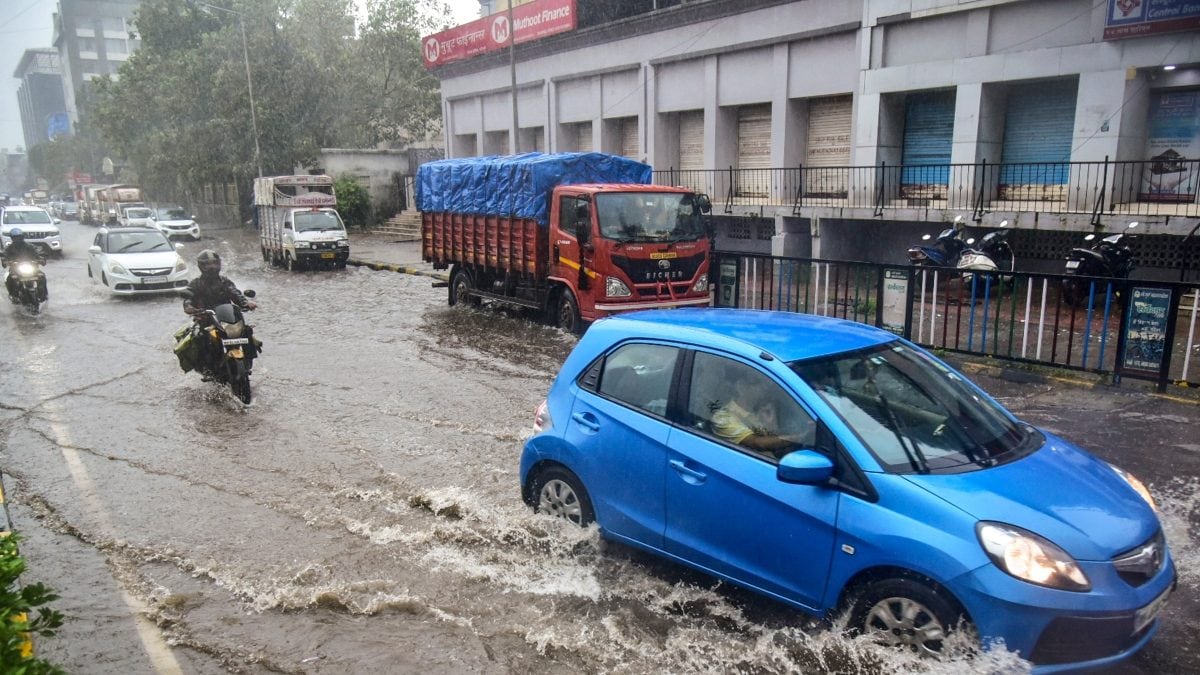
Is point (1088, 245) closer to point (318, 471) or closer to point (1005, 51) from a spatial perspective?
point (1005, 51)

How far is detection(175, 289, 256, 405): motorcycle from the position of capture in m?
9.73

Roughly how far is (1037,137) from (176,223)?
1389 inches

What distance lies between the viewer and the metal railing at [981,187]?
1507 centimetres

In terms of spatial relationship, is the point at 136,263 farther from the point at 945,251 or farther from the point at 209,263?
the point at 945,251

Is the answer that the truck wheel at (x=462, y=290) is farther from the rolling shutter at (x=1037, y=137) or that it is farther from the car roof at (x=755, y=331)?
the car roof at (x=755, y=331)

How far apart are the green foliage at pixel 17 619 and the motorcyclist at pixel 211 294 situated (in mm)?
7603

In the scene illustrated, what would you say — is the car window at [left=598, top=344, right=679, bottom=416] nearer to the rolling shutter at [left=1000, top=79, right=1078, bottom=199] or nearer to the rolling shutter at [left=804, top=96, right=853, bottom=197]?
the rolling shutter at [left=1000, top=79, right=1078, bottom=199]

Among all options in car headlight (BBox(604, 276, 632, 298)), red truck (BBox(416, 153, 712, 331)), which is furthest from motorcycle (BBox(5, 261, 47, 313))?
car headlight (BBox(604, 276, 632, 298))

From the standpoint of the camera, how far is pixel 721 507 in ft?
14.3

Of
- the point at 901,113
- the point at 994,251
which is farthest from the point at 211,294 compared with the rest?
the point at 901,113

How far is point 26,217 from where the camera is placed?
30.2 metres

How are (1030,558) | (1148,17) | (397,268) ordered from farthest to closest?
(397,268)
(1148,17)
(1030,558)

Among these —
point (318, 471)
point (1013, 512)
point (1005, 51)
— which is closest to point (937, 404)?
point (1013, 512)

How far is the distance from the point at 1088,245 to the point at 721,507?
1279 centimetres
